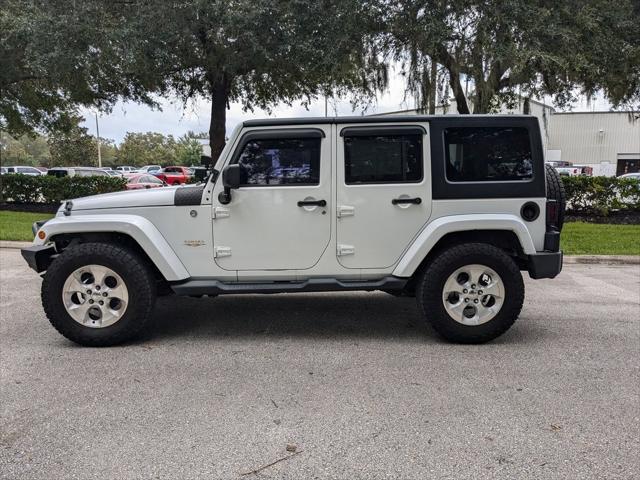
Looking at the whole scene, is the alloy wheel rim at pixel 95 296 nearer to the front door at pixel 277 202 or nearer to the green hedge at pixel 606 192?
the front door at pixel 277 202

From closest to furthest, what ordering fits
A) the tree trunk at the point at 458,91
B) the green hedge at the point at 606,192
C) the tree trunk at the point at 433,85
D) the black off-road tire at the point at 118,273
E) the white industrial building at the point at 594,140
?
the black off-road tire at the point at 118,273, the tree trunk at the point at 458,91, the tree trunk at the point at 433,85, the green hedge at the point at 606,192, the white industrial building at the point at 594,140

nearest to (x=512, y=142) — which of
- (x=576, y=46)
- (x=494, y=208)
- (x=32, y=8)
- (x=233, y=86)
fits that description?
(x=494, y=208)

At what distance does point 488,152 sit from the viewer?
174 inches

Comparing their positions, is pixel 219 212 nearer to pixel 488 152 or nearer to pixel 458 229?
pixel 458 229

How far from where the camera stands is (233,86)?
1520cm

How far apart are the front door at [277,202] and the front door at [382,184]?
16 centimetres

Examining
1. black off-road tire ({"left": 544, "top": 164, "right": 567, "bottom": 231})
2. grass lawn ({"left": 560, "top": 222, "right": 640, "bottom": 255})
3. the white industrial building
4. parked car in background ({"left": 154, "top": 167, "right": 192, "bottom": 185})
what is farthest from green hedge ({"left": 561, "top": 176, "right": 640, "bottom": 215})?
the white industrial building

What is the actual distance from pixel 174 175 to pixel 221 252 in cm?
3163

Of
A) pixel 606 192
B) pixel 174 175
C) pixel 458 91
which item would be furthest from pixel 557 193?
pixel 174 175

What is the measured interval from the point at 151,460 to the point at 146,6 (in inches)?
416

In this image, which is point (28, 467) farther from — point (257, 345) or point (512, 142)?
point (512, 142)

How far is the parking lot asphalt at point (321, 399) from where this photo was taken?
8.70ft

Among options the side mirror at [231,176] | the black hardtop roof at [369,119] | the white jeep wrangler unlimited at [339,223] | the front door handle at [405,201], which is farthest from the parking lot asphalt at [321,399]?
the black hardtop roof at [369,119]

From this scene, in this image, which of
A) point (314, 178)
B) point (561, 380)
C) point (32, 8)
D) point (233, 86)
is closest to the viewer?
point (561, 380)
